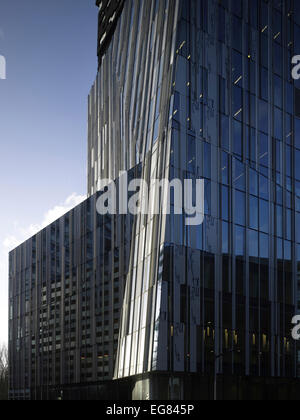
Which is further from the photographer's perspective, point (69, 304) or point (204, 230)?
point (69, 304)

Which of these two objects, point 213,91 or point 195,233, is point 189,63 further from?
point 195,233

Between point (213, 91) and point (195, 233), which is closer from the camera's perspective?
point (195, 233)

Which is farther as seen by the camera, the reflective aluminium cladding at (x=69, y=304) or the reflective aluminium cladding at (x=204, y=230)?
the reflective aluminium cladding at (x=69, y=304)

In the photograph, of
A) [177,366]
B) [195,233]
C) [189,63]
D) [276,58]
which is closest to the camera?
[177,366]

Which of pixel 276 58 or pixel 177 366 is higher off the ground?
pixel 276 58

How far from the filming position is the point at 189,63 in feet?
126

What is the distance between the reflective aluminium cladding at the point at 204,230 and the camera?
3478cm

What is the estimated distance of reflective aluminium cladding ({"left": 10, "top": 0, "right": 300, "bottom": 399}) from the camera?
3478 cm

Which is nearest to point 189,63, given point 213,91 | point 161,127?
point 213,91

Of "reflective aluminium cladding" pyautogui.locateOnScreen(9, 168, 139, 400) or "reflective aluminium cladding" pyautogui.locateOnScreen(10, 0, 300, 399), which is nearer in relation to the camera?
"reflective aluminium cladding" pyautogui.locateOnScreen(10, 0, 300, 399)

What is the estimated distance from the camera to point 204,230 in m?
36.5

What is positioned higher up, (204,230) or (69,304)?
(204,230)

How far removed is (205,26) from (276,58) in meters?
8.61

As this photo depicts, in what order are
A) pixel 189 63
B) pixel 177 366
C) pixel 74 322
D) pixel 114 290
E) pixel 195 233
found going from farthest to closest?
pixel 74 322, pixel 114 290, pixel 189 63, pixel 195 233, pixel 177 366
